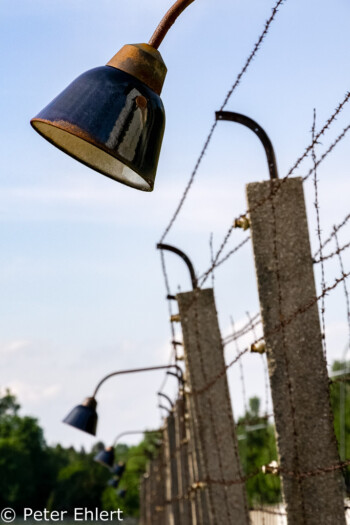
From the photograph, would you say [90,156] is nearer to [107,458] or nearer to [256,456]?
[107,458]

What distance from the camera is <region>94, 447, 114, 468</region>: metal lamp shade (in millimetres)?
14906

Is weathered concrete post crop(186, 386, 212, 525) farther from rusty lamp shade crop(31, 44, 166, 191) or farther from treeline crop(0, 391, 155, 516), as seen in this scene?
treeline crop(0, 391, 155, 516)

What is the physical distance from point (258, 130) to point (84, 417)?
5.43 metres

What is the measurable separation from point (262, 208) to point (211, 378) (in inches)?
92.5

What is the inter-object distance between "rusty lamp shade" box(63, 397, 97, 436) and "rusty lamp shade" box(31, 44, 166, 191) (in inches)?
247

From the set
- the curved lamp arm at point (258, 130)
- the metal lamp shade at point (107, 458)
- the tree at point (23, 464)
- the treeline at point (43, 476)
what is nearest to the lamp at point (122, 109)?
the curved lamp arm at point (258, 130)

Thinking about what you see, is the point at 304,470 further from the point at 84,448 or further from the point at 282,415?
the point at 84,448

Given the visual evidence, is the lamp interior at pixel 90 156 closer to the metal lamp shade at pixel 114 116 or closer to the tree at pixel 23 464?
the metal lamp shade at pixel 114 116

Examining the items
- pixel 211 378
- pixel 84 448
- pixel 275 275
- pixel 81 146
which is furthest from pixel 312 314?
pixel 84 448

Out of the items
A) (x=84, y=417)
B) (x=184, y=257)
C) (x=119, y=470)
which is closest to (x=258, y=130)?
(x=184, y=257)

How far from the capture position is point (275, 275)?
3.35 metres

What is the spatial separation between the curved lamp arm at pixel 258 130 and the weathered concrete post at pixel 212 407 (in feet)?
5.87

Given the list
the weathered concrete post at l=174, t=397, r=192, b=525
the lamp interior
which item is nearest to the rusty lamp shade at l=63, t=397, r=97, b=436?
the weathered concrete post at l=174, t=397, r=192, b=525

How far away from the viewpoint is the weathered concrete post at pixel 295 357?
10.3ft
